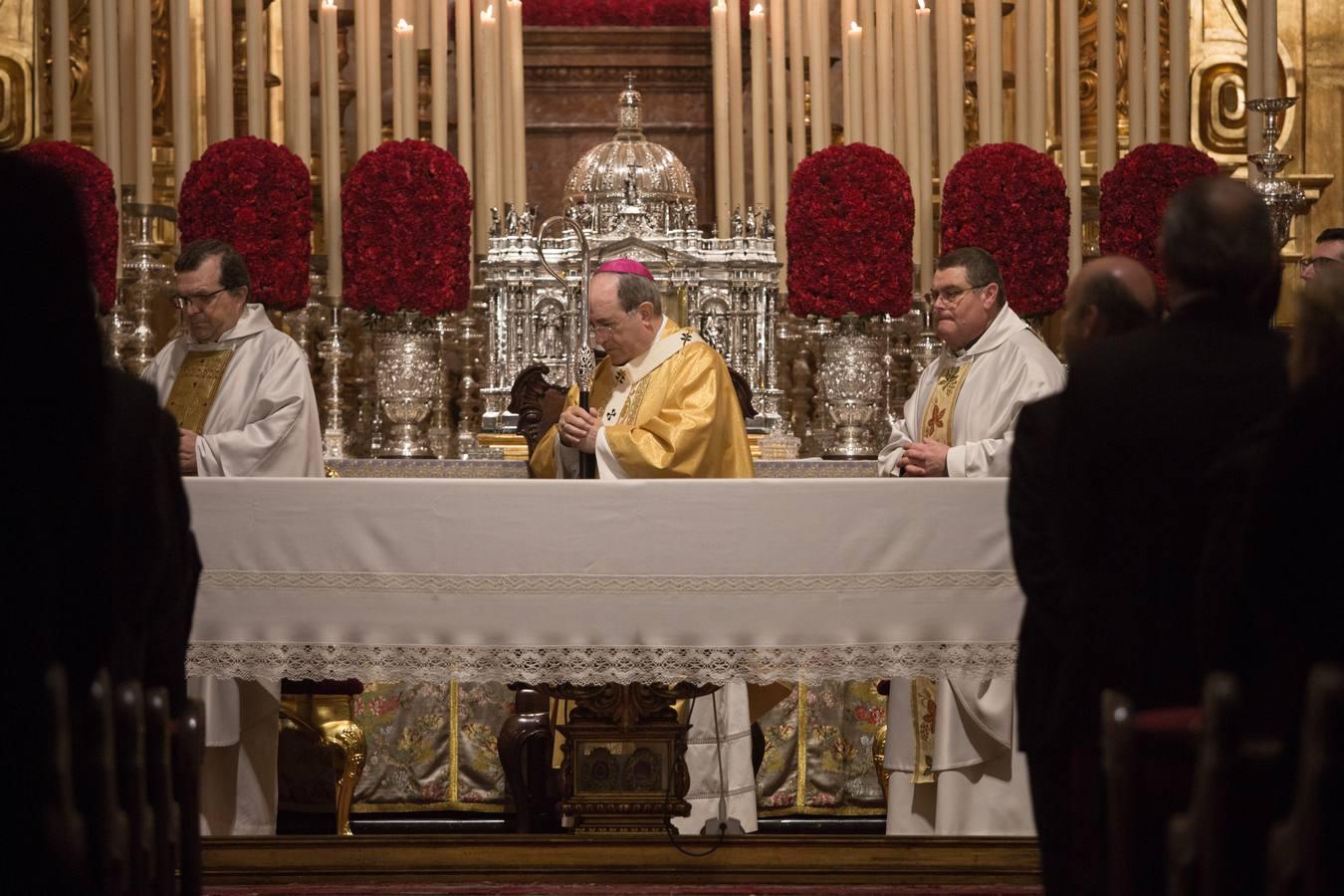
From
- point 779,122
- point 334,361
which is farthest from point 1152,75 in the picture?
point 334,361

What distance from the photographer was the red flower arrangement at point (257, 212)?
6977 mm

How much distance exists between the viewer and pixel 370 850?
4.84 meters

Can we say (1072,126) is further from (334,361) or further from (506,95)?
(334,361)

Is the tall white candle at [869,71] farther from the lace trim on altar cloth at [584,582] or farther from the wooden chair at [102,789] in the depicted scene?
the wooden chair at [102,789]

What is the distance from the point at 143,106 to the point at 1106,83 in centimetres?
369

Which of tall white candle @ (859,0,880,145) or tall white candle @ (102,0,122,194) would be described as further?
tall white candle @ (859,0,880,145)

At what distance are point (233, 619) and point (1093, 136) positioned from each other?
4.99 m

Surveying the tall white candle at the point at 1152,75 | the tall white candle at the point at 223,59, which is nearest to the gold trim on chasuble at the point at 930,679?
the tall white candle at the point at 1152,75

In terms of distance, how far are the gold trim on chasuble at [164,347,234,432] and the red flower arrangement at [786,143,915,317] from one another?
2.04 meters

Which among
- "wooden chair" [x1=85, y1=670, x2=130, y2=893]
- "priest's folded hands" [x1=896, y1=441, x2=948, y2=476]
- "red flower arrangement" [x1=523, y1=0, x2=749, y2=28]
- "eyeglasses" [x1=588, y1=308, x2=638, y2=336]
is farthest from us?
"red flower arrangement" [x1=523, y1=0, x2=749, y2=28]

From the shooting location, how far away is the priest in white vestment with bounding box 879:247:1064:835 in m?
5.81

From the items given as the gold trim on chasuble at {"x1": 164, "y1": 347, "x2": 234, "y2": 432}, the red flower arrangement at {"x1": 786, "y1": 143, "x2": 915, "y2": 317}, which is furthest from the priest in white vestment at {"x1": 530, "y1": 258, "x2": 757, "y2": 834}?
the gold trim on chasuble at {"x1": 164, "y1": 347, "x2": 234, "y2": 432}

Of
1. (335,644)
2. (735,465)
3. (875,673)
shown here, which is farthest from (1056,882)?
(735,465)

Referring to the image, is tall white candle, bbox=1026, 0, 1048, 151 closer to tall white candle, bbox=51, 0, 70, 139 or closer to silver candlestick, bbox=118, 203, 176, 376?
silver candlestick, bbox=118, 203, 176, 376
